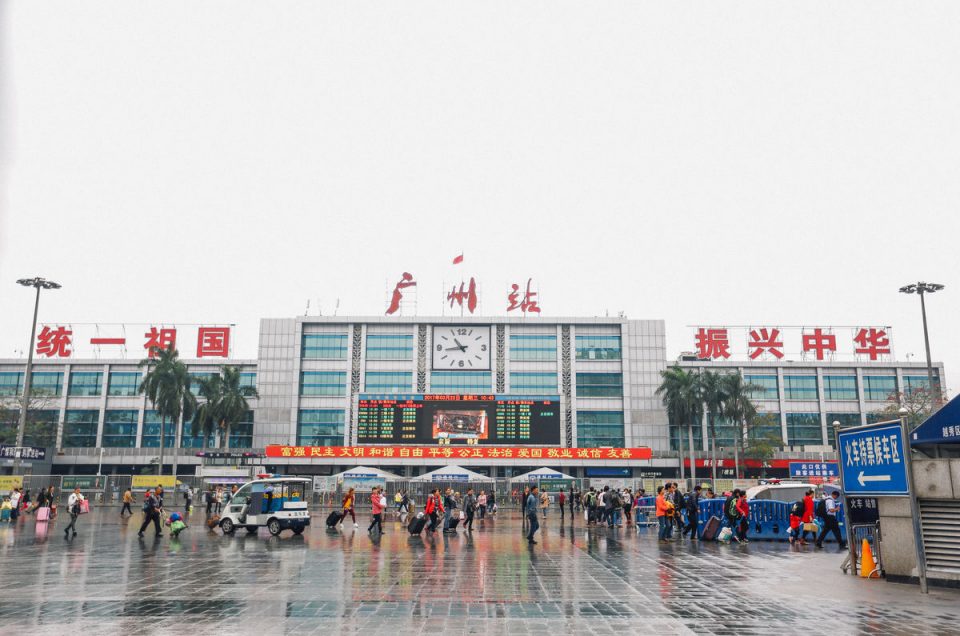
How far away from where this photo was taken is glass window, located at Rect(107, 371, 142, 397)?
244ft

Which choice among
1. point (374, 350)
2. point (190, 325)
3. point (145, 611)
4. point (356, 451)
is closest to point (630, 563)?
point (145, 611)

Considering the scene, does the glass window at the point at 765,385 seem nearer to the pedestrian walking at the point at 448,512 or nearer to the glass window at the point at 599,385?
the glass window at the point at 599,385

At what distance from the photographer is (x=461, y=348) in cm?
6912

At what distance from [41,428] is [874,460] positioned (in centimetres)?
7451

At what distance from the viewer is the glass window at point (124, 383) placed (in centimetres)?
7425

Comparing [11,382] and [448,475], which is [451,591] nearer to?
[448,475]

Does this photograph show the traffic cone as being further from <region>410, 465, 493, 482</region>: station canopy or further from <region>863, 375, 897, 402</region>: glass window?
<region>863, 375, 897, 402</region>: glass window

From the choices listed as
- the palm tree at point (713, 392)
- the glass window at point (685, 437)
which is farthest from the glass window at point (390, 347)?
the palm tree at point (713, 392)

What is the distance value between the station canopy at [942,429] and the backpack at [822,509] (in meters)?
7.91

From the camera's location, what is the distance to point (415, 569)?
632 inches

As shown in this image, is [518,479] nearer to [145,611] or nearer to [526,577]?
[526,577]

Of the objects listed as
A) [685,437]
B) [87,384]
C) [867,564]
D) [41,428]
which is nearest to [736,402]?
[685,437]

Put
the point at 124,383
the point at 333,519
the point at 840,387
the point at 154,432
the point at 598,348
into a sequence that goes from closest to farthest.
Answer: the point at 333,519, the point at 598,348, the point at 840,387, the point at 154,432, the point at 124,383

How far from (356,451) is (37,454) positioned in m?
27.4
